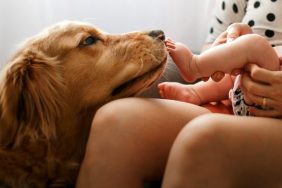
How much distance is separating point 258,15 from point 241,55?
438 millimetres

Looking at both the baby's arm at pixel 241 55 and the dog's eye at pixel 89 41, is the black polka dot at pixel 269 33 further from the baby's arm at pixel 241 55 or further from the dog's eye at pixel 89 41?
the dog's eye at pixel 89 41

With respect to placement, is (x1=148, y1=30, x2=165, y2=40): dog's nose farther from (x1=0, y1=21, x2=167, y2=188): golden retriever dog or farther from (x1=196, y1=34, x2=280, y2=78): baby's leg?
(x1=196, y1=34, x2=280, y2=78): baby's leg

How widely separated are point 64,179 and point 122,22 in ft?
2.86

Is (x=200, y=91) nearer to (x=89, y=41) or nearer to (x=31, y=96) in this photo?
(x=89, y=41)

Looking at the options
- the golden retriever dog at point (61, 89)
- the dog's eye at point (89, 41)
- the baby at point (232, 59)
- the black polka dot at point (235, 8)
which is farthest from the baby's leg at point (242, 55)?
the black polka dot at point (235, 8)

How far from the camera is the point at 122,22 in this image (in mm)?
1529

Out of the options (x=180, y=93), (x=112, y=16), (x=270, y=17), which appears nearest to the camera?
(x=180, y=93)

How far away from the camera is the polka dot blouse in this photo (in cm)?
110

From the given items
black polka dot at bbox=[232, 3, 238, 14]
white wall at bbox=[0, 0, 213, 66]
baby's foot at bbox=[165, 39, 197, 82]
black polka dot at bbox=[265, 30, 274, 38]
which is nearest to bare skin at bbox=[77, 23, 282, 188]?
baby's foot at bbox=[165, 39, 197, 82]

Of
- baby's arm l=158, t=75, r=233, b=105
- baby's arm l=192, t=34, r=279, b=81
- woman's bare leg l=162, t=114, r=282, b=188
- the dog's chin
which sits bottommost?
baby's arm l=158, t=75, r=233, b=105

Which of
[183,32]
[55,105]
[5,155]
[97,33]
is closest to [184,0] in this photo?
[183,32]

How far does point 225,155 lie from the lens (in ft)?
2.02

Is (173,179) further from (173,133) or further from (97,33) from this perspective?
(97,33)

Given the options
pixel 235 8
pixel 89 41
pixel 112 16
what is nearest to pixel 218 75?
pixel 89 41
